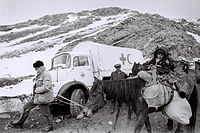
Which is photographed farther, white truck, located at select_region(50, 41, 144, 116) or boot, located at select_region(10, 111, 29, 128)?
white truck, located at select_region(50, 41, 144, 116)

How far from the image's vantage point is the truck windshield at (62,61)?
8.36 m

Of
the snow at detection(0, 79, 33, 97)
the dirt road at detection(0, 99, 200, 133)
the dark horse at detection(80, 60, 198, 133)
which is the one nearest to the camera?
the dark horse at detection(80, 60, 198, 133)

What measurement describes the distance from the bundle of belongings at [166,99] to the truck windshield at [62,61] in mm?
4401

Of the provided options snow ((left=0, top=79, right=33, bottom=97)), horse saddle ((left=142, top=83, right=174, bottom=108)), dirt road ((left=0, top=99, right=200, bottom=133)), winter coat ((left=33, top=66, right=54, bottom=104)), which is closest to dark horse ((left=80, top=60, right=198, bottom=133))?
horse saddle ((left=142, top=83, right=174, bottom=108))

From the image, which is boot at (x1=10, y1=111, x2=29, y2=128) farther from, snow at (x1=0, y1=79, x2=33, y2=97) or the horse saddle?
snow at (x1=0, y1=79, x2=33, y2=97)

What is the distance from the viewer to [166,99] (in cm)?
438

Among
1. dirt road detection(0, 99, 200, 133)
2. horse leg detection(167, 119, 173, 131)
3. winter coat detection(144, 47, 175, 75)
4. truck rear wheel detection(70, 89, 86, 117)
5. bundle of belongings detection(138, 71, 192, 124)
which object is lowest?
dirt road detection(0, 99, 200, 133)

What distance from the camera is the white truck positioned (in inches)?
297

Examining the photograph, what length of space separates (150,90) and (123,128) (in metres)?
2.24

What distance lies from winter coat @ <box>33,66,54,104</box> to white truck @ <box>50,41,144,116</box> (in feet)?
4.51

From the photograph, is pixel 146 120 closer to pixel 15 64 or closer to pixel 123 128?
pixel 123 128

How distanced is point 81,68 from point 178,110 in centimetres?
475

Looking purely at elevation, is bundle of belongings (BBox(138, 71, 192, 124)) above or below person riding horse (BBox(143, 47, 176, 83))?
below

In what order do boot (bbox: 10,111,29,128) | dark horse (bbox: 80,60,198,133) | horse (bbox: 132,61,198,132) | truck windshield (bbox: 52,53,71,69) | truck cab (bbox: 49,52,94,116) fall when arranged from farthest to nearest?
truck windshield (bbox: 52,53,71,69) < truck cab (bbox: 49,52,94,116) < boot (bbox: 10,111,29,128) < horse (bbox: 132,61,198,132) < dark horse (bbox: 80,60,198,133)
